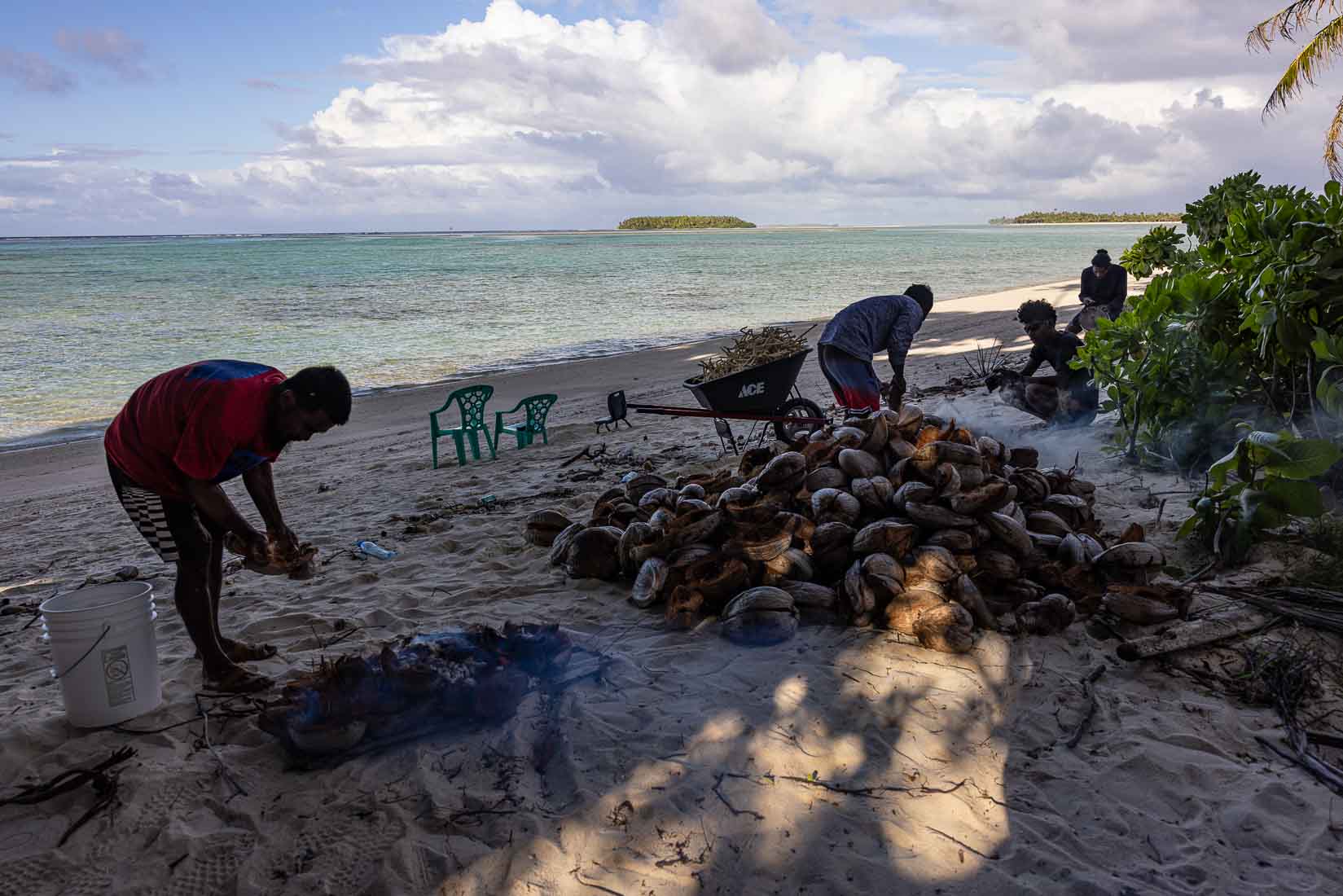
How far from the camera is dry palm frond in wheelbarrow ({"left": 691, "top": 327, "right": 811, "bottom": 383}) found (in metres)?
7.11

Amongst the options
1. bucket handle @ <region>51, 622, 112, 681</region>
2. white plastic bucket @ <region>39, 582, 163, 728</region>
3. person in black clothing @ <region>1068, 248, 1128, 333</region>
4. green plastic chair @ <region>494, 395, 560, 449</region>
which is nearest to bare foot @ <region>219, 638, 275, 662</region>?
white plastic bucket @ <region>39, 582, 163, 728</region>

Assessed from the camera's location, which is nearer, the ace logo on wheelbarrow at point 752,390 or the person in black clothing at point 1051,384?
the ace logo on wheelbarrow at point 752,390

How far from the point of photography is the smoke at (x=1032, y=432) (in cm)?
699

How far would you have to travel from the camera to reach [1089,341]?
6977 millimetres

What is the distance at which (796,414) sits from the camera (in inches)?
319

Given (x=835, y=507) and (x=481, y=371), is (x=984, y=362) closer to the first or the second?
(x=835, y=507)

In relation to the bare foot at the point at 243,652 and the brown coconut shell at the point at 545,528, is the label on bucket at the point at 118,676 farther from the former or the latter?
the brown coconut shell at the point at 545,528

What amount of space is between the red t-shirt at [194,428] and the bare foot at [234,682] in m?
0.81

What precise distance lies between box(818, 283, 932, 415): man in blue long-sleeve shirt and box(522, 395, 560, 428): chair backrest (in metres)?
3.83

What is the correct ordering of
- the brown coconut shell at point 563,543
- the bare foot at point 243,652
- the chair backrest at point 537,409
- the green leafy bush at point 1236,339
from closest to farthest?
the bare foot at point 243,652 < the green leafy bush at point 1236,339 < the brown coconut shell at point 563,543 < the chair backrest at point 537,409

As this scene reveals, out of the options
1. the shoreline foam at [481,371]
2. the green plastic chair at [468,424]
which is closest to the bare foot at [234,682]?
the green plastic chair at [468,424]

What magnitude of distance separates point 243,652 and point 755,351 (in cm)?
452

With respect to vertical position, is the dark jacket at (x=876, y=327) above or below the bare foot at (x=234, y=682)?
above

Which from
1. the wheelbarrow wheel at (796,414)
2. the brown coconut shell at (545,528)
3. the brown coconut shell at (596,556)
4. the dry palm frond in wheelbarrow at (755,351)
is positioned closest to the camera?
the brown coconut shell at (596,556)
